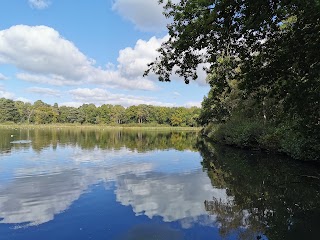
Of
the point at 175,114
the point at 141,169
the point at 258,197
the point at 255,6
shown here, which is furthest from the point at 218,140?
the point at 175,114

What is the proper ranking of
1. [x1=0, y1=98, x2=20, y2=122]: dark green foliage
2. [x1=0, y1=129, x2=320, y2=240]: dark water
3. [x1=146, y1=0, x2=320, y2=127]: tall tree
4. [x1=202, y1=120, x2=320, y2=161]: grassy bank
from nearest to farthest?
[x1=146, y1=0, x2=320, y2=127]: tall tree → [x1=0, y1=129, x2=320, y2=240]: dark water → [x1=202, y1=120, x2=320, y2=161]: grassy bank → [x1=0, y1=98, x2=20, y2=122]: dark green foliage

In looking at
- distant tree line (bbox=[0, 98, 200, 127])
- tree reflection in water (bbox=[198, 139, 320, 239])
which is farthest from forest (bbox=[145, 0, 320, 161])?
distant tree line (bbox=[0, 98, 200, 127])

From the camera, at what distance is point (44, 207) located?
11.5 metres

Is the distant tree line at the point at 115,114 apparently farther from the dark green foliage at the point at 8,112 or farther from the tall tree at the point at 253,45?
the tall tree at the point at 253,45

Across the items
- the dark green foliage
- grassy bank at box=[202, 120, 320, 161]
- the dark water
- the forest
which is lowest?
the dark water

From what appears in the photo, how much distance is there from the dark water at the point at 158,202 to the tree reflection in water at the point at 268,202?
29mm

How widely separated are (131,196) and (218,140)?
114 ft

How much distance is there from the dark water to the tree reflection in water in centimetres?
3

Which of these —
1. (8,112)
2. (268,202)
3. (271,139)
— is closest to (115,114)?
(8,112)

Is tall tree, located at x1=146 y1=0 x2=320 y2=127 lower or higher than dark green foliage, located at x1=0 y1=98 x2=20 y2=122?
lower

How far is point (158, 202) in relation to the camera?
12.5 meters

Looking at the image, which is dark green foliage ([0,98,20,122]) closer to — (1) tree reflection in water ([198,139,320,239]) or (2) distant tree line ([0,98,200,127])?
(2) distant tree line ([0,98,200,127])

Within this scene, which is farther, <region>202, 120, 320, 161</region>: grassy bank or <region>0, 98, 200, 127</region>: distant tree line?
<region>0, 98, 200, 127</region>: distant tree line

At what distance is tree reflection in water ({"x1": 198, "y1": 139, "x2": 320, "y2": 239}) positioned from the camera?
9.12m
